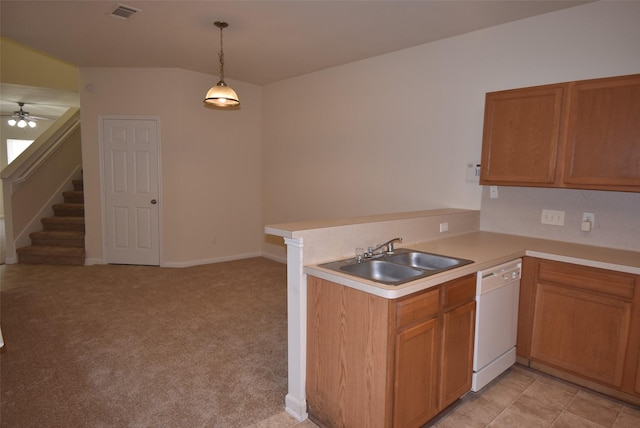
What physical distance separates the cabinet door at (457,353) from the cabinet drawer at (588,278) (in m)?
0.77

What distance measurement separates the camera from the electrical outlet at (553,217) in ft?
10.4

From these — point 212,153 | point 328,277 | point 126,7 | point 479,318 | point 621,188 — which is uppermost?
point 126,7

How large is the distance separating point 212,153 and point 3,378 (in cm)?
395

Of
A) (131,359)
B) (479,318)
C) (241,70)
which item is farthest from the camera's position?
(241,70)

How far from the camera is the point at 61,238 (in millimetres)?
6035

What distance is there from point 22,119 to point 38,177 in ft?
13.2

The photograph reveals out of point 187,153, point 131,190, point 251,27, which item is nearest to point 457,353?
point 251,27

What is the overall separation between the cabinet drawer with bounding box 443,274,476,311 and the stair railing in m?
6.42

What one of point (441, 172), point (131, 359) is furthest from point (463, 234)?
point (131, 359)

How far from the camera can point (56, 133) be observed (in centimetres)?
660

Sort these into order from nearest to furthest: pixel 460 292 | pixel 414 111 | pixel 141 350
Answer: pixel 460 292
pixel 141 350
pixel 414 111

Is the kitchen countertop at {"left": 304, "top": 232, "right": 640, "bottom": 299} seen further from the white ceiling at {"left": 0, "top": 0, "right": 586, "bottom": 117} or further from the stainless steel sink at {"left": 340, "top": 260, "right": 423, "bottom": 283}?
the white ceiling at {"left": 0, "top": 0, "right": 586, "bottom": 117}

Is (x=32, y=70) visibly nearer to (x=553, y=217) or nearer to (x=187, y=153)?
(x=187, y=153)

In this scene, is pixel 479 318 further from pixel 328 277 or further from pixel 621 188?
pixel 621 188
